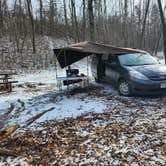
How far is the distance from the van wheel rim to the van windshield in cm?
74

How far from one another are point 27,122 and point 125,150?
2.87 metres

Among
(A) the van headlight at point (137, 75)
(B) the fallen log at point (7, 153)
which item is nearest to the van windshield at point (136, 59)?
(A) the van headlight at point (137, 75)

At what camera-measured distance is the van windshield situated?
25.9 feet

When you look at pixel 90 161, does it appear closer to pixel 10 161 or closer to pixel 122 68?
pixel 10 161

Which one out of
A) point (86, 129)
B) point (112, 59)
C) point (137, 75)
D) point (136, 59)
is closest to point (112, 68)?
point (112, 59)

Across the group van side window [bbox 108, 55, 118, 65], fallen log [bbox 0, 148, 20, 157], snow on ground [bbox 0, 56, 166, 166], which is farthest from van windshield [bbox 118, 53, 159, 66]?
fallen log [bbox 0, 148, 20, 157]

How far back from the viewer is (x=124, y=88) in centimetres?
755

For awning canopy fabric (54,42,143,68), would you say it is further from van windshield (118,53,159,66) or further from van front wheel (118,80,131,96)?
van front wheel (118,80,131,96)

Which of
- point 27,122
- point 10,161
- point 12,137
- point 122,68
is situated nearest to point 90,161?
point 10,161

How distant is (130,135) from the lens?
15.2ft

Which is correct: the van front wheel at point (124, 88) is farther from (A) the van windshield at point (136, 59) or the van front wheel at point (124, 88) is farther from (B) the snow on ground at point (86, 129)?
(A) the van windshield at point (136, 59)

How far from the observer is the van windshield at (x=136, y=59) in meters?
7.89

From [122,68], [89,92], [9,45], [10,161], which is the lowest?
[10,161]

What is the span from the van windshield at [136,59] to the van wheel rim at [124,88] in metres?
0.74
